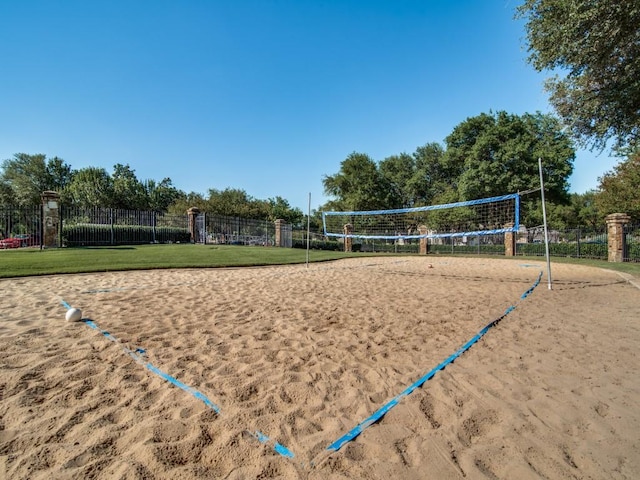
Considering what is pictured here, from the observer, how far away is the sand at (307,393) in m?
1.75

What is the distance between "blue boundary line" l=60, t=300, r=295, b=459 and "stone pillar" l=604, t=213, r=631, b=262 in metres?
21.2

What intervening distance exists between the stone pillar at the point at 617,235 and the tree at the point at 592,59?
7.06 metres

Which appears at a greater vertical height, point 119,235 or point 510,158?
point 510,158

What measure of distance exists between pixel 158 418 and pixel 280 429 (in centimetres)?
85

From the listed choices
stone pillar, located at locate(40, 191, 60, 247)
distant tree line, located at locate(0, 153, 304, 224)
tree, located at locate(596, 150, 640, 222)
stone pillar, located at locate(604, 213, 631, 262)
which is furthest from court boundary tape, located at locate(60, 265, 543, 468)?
distant tree line, located at locate(0, 153, 304, 224)

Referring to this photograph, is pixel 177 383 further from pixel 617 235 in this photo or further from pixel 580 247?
pixel 580 247

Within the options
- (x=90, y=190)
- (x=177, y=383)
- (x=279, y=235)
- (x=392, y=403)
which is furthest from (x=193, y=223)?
(x=90, y=190)

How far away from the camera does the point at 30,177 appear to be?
45.3 meters

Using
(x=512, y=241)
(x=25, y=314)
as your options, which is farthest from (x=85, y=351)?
(x=512, y=241)

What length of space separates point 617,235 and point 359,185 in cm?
2967

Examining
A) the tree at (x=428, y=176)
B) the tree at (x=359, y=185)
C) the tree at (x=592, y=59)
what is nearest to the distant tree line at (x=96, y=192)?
the tree at (x=359, y=185)

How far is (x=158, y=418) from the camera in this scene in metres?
2.12

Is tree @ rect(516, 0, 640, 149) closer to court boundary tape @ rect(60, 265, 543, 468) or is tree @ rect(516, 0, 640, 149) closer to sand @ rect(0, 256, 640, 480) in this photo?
sand @ rect(0, 256, 640, 480)

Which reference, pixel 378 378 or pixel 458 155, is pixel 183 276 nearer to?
pixel 378 378
